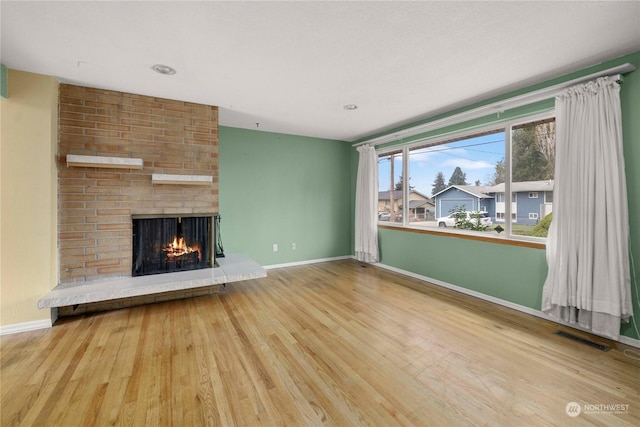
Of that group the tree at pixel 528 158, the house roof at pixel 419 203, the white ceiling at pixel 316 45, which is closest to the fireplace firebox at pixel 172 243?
the white ceiling at pixel 316 45

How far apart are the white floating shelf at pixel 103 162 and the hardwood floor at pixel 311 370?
160 centimetres

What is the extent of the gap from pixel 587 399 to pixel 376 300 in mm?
1880

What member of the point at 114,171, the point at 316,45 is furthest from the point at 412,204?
the point at 114,171

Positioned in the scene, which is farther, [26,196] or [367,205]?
[367,205]

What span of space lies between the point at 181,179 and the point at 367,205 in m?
3.09

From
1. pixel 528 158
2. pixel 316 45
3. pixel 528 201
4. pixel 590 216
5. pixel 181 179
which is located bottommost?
pixel 590 216

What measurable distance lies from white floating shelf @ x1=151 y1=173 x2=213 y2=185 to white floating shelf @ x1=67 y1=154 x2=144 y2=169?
0.20 meters

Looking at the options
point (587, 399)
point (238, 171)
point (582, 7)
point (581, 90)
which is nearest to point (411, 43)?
point (582, 7)

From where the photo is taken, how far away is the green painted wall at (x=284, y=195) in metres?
4.43

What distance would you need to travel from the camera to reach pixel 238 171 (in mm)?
4453

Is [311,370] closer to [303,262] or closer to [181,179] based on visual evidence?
[181,179]

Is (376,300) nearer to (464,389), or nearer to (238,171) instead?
(464,389)

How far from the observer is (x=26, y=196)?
254 centimetres

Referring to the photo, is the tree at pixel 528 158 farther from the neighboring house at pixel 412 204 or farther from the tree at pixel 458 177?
the neighboring house at pixel 412 204
